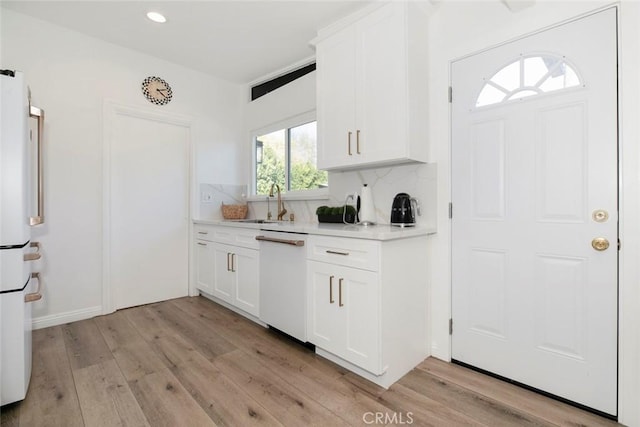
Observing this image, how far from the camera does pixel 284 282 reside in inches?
92.3

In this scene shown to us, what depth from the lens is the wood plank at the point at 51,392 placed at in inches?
60.1

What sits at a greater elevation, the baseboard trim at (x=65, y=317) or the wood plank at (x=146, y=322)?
the baseboard trim at (x=65, y=317)

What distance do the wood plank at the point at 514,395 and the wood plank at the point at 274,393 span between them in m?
0.82

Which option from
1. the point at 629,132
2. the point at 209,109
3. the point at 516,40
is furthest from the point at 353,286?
the point at 209,109

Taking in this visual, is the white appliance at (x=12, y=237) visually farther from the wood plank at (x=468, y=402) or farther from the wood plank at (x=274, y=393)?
the wood plank at (x=468, y=402)

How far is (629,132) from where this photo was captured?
4.82 ft

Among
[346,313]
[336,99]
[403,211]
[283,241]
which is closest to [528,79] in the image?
[403,211]

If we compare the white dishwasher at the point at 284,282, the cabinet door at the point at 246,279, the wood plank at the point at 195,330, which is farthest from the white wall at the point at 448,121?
the wood plank at the point at 195,330

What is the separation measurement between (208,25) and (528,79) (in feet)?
8.21

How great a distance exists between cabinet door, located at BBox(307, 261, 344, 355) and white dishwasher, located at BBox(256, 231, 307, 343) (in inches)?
2.3

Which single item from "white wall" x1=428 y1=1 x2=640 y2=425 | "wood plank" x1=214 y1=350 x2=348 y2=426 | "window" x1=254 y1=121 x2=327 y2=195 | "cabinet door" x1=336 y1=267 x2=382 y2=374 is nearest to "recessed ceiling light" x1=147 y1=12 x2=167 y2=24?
"window" x1=254 y1=121 x2=327 y2=195

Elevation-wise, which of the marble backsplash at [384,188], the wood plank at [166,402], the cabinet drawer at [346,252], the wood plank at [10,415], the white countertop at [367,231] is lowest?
the wood plank at [166,402]

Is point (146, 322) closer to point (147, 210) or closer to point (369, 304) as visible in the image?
point (147, 210)

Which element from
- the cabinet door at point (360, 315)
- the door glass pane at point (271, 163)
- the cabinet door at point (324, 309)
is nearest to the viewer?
the cabinet door at point (360, 315)
